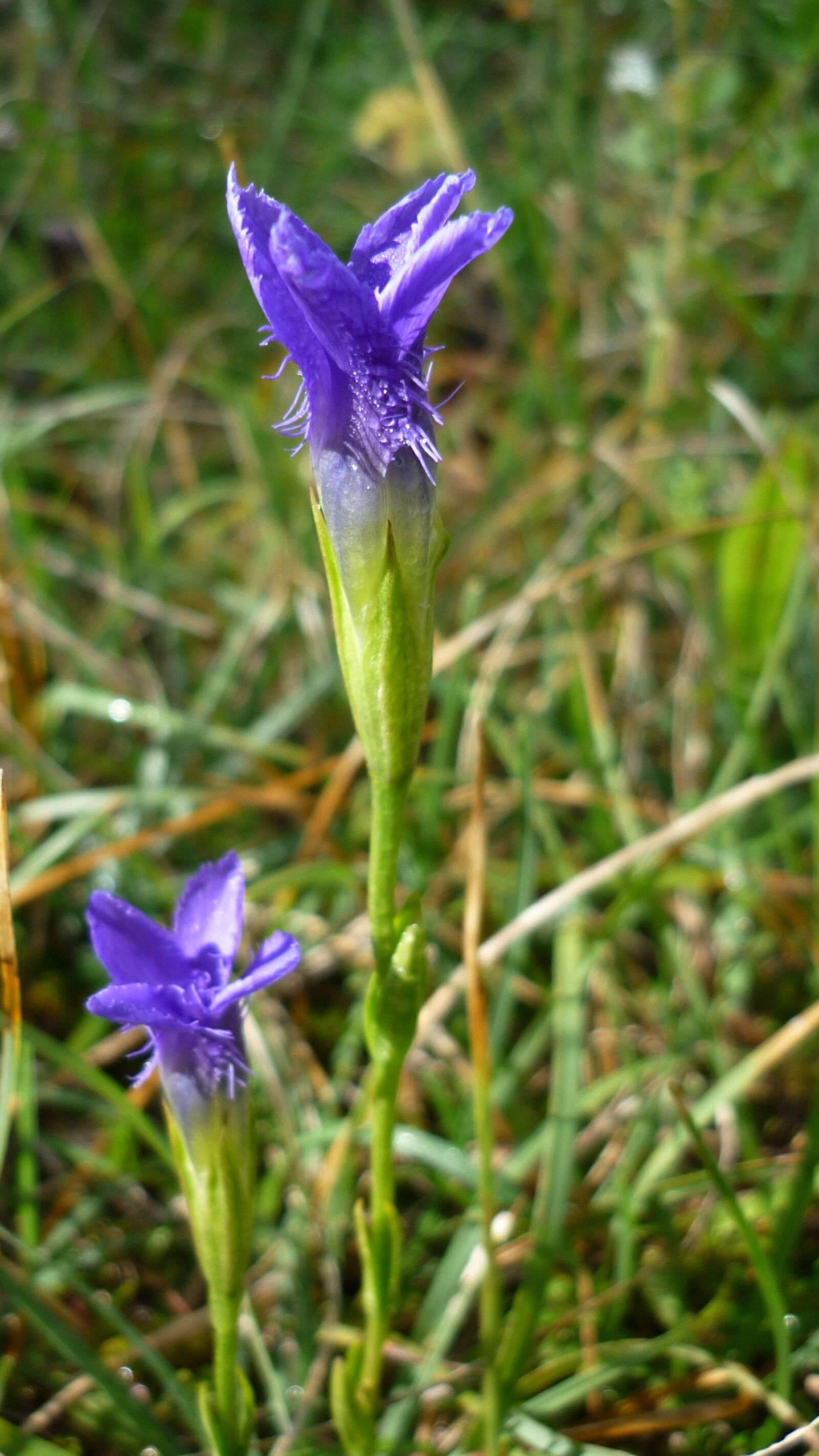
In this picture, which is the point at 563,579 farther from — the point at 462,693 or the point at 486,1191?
the point at 486,1191

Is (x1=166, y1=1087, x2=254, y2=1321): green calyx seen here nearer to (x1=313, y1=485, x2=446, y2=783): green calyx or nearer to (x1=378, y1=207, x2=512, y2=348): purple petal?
(x1=313, y1=485, x2=446, y2=783): green calyx

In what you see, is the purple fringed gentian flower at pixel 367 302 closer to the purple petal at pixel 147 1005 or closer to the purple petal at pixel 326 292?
the purple petal at pixel 326 292

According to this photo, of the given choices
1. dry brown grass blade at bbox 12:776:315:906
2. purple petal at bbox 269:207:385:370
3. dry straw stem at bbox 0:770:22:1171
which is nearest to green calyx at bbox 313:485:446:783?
purple petal at bbox 269:207:385:370

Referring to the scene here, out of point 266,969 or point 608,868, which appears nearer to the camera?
point 266,969

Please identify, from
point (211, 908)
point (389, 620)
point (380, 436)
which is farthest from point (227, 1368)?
point (380, 436)

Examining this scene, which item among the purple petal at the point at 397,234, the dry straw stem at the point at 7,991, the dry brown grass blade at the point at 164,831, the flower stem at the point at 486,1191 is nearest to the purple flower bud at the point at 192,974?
the dry straw stem at the point at 7,991

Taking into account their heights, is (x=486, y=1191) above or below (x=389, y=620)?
below
